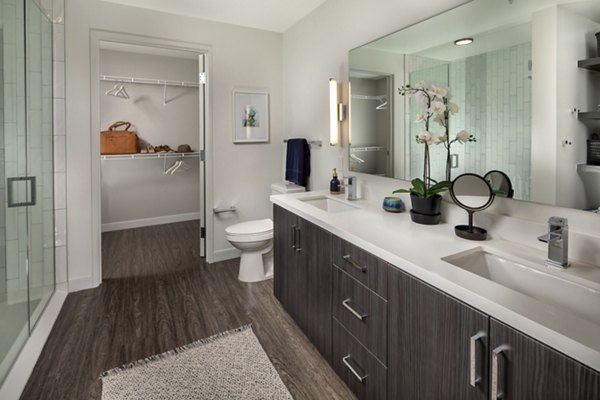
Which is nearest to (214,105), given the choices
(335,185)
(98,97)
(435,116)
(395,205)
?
(98,97)

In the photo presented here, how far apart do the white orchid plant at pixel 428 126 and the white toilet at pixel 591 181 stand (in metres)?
0.45

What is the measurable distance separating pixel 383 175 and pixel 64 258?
2.66 metres

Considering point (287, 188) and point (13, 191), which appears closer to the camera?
point (13, 191)

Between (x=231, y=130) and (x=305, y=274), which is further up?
(x=231, y=130)

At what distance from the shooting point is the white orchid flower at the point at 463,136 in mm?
1653

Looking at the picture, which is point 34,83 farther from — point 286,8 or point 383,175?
point 383,175

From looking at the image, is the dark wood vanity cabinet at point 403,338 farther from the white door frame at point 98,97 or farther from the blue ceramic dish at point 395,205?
the white door frame at point 98,97

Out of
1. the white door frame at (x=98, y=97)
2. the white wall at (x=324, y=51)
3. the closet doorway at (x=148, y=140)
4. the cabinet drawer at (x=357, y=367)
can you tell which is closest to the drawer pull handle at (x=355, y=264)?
the cabinet drawer at (x=357, y=367)

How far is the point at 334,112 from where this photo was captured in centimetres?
271

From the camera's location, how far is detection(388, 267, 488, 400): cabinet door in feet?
3.22

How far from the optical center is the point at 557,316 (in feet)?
2.76

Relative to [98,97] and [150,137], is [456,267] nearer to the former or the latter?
[98,97]

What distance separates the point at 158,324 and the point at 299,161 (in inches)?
70.3

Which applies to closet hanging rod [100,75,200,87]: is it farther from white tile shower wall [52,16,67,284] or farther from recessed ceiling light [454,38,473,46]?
recessed ceiling light [454,38,473,46]
